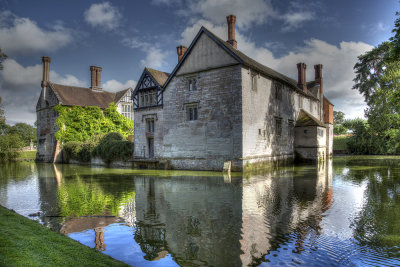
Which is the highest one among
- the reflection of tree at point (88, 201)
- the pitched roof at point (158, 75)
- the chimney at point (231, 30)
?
the chimney at point (231, 30)

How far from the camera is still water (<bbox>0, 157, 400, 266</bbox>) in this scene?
4.92 m

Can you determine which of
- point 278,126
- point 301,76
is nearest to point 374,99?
point 301,76

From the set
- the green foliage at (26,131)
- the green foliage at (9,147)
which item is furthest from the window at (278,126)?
the green foliage at (26,131)

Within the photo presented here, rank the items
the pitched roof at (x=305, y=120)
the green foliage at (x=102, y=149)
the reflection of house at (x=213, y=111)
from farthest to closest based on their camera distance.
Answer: the pitched roof at (x=305, y=120) < the green foliage at (x=102, y=149) < the reflection of house at (x=213, y=111)

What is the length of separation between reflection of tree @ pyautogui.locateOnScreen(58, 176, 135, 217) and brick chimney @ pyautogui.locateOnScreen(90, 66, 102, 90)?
100ft

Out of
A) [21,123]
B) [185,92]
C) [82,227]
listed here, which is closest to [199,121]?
[185,92]

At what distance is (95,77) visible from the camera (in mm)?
41000

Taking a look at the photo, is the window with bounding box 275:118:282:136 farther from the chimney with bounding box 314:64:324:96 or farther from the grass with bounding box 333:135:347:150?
the grass with bounding box 333:135:347:150

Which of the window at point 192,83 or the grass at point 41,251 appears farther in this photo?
the window at point 192,83

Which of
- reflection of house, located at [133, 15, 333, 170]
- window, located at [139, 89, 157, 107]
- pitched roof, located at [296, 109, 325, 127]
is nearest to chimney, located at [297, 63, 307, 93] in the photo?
pitched roof, located at [296, 109, 325, 127]

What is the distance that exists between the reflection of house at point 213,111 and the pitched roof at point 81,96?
543 inches

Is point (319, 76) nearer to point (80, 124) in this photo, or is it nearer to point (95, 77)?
point (80, 124)

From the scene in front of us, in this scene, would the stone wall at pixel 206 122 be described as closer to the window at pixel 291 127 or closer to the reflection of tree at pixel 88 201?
the reflection of tree at pixel 88 201

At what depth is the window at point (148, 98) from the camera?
2448cm
